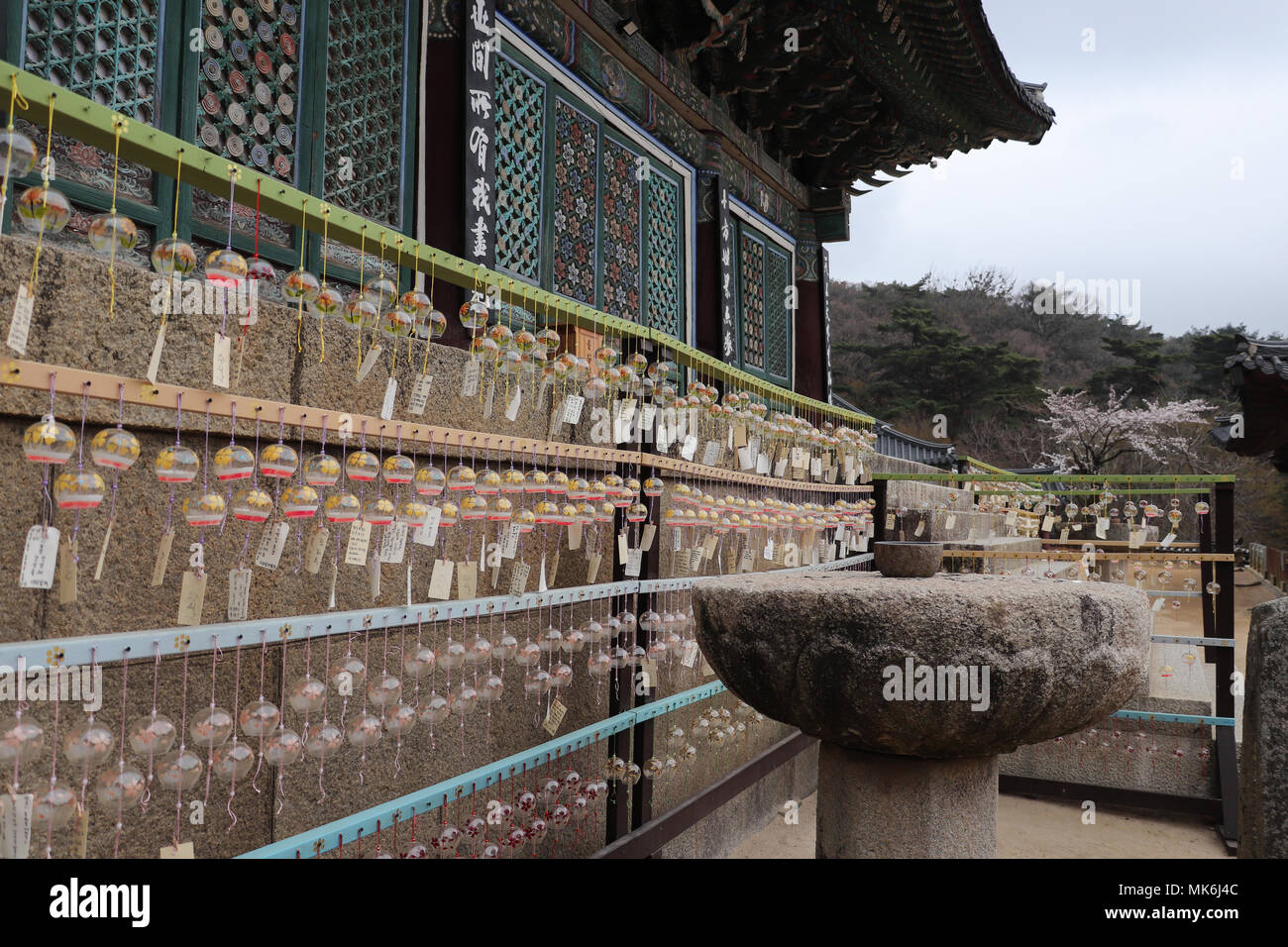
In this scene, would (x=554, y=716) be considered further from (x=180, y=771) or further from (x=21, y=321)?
(x=21, y=321)

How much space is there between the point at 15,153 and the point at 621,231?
19.2 feet

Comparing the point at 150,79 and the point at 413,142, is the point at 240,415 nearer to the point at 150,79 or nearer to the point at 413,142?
the point at 150,79

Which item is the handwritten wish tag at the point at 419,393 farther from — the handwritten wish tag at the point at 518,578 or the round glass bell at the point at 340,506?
the handwritten wish tag at the point at 518,578

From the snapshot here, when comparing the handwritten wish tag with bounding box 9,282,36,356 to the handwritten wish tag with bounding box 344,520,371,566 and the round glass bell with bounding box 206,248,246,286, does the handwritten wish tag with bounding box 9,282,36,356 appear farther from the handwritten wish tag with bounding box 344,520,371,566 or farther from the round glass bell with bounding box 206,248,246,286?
the handwritten wish tag with bounding box 344,520,371,566

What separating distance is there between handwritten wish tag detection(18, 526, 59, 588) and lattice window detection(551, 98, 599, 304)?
16.3 feet

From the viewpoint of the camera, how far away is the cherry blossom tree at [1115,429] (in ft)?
77.2

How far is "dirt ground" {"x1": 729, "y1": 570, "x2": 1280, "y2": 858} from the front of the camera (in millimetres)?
5832

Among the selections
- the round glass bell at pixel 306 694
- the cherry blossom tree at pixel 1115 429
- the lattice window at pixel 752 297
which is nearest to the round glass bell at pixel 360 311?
the round glass bell at pixel 306 694

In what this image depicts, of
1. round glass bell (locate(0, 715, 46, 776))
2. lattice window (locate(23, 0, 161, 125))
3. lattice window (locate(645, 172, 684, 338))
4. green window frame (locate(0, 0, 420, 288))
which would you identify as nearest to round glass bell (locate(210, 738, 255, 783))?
round glass bell (locate(0, 715, 46, 776))

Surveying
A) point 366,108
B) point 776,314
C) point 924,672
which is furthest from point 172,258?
point 776,314

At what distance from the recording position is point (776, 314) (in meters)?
9.99

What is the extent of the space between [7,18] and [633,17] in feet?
15.8

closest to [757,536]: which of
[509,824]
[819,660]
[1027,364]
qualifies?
[509,824]

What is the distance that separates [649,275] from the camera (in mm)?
A: 7742
